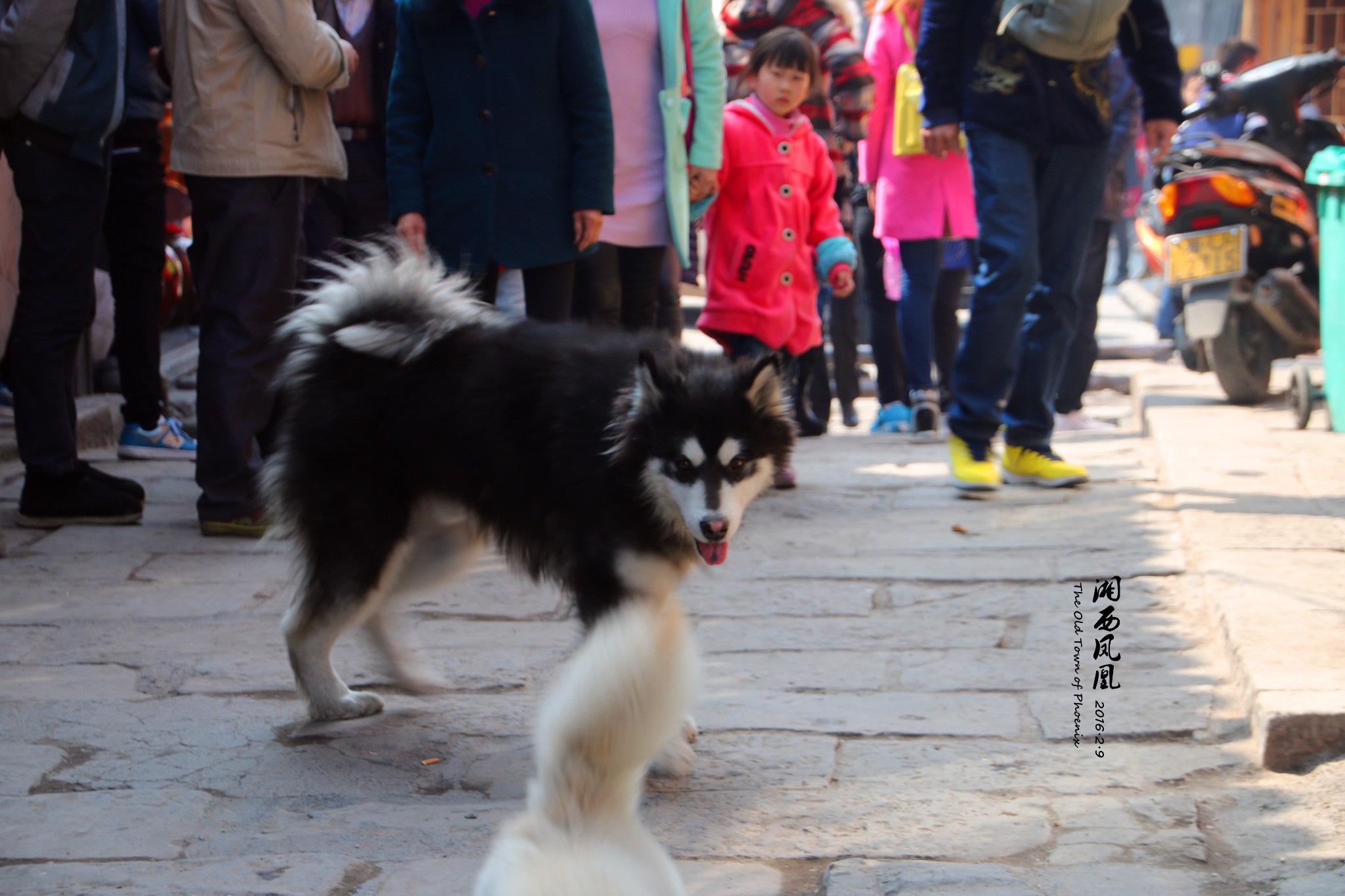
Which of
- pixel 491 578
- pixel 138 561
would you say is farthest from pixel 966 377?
pixel 138 561

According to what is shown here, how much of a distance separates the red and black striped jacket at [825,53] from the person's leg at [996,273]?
154 cm

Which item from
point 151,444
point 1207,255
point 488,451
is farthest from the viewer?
point 1207,255

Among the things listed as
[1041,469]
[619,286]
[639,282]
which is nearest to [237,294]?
[619,286]

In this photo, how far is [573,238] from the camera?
4543 millimetres

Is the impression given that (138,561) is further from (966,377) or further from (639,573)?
(966,377)

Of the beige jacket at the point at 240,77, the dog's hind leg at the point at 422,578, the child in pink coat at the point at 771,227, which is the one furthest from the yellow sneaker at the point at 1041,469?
the beige jacket at the point at 240,77

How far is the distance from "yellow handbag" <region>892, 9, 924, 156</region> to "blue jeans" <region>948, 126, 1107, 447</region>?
4.83ft

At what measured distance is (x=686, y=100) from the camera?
533 centimetres

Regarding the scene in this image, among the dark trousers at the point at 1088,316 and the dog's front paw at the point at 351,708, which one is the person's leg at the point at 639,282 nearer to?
the dog's front paw at the point at 351,708

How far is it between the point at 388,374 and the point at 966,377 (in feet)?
9.50

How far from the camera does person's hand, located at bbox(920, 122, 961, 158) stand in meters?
5.27

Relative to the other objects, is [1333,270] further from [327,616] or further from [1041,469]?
[327,616]

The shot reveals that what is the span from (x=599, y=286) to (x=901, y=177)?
7.93 feet

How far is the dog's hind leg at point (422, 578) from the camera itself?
3420 millimetres
